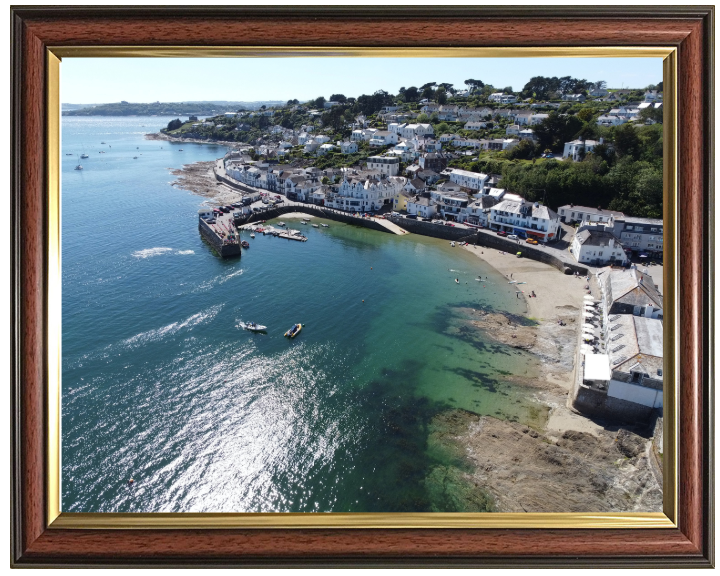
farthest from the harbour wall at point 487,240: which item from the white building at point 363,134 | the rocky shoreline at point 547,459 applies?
the white building at point 363,134

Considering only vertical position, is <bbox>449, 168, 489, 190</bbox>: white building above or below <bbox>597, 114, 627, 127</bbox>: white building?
below

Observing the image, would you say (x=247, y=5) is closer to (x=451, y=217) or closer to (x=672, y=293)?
(x=672, y=293)

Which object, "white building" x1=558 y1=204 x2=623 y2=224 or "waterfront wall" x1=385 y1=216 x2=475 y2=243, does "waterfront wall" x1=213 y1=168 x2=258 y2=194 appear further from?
"white building" x1=558 y1=204 x2=623 y2=224

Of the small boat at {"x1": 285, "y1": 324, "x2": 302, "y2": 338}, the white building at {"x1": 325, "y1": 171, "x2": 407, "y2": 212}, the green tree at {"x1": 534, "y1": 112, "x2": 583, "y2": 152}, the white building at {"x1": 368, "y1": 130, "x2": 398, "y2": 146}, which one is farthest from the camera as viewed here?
the white building at {"x1": 368, "y1": 130, "x2": 398, "y2": 146}

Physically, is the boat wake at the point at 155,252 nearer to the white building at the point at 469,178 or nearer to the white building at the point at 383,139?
the white building at the point at 469,178

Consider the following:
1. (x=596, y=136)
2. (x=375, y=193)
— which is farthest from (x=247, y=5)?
(x=596, y=136)

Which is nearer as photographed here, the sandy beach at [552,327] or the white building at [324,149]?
the sandy beach at [552,327]

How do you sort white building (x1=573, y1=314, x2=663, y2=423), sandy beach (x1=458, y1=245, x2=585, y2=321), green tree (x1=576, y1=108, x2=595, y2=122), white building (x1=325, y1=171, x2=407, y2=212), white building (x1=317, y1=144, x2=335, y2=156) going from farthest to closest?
white building (x1=317, y1=144, x2=335, y2=156) → green tree (x1=576, y1=108, x2=595, y2=122) → white building (x1=325, y1=171, x2=407, y2=212) → sandy beach (x1=458, y1=245, x2=585, y2=321) → white building (x1=573, y1=314, x2=663, y2=423)

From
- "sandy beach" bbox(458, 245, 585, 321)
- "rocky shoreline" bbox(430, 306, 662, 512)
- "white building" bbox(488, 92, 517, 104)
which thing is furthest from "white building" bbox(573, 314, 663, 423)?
"white building" bbox(488, 92, 517, 104)
